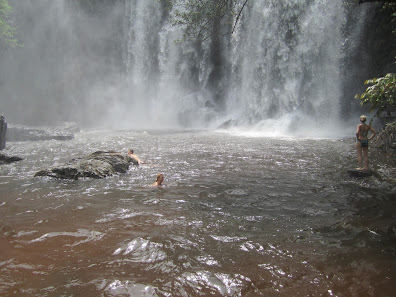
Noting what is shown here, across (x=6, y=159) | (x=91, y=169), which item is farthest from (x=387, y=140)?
(x=6, y=159)

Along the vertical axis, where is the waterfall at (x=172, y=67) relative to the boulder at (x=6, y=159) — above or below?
above

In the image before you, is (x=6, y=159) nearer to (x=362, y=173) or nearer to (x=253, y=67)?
(x=362, y=173)

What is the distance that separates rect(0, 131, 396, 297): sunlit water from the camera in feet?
8.22

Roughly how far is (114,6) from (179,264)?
35679 millimetres

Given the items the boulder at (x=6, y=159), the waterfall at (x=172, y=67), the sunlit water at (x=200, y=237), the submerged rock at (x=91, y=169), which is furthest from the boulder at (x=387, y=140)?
the boulder at (x=6, y=159)

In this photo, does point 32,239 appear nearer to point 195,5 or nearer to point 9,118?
point 195,5

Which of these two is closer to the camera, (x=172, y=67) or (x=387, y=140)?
(x=387, y=140)

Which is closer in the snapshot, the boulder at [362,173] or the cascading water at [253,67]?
the boulder at [362,173]

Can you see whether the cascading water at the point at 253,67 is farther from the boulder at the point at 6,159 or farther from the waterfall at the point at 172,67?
the boulder at the point at 6,159

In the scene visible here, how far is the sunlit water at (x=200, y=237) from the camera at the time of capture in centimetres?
251

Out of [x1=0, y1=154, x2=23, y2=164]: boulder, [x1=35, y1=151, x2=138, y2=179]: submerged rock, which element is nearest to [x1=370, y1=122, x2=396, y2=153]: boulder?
[x1=35, y1=151, x2=138, y2=179]: submerged rock

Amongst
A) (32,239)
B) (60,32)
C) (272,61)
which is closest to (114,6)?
(60,32)

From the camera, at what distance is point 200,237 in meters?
3.46

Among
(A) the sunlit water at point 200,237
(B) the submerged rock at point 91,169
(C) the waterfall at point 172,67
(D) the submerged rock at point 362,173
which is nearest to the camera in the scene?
(A) the sunlit water at point 200,237
